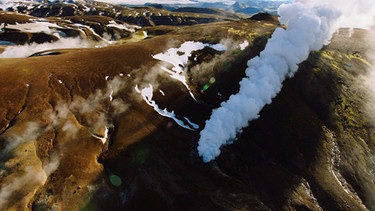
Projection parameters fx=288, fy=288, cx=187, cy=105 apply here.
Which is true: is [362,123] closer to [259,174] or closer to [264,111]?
[264,111]

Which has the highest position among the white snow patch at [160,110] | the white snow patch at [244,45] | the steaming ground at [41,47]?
the white snow patch at [244,45]

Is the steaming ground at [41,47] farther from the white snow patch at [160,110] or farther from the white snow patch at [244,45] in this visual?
the white snow patch at [244,45]

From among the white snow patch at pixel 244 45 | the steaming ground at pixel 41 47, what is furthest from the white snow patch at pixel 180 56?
the steaming ground at pixel 41 47

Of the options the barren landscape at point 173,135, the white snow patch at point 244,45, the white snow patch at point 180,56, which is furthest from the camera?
the white snow patch at point 244,45

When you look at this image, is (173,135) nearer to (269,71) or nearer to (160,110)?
(160,110)

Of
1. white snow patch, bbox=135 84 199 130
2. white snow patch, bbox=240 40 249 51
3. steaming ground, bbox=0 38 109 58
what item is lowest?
steaming ground, bbox=0 38 109 58

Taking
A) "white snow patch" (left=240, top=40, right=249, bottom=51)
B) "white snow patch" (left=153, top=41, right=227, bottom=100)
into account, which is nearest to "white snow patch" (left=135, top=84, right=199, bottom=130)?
"white snow patch" (left=153, top=41, right=227, bottom=100)

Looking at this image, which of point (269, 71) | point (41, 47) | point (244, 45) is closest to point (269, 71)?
point (269, 71)

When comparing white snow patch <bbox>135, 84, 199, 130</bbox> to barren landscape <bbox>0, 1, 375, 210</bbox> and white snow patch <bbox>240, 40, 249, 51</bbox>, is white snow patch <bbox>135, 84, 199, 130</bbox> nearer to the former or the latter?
barren landscape <bbox>0, 1, 375, 210</bbox>

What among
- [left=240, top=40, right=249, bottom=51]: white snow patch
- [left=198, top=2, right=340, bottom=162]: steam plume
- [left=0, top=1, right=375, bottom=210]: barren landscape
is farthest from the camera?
[left=240, top=40, right=249, bottom=51]: white snow patch
